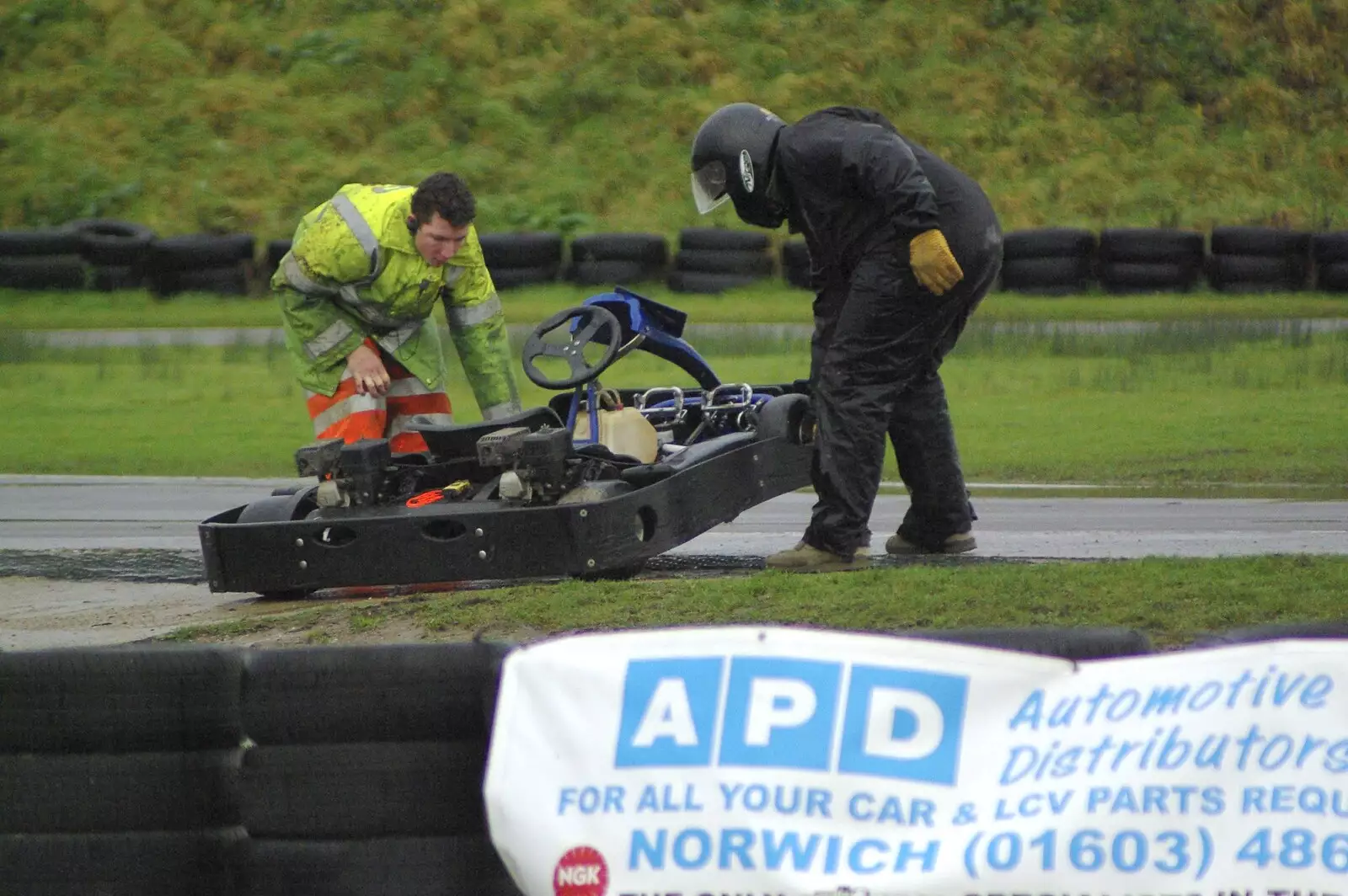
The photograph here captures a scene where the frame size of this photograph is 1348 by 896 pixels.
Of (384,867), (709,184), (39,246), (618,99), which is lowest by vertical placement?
(384,867)

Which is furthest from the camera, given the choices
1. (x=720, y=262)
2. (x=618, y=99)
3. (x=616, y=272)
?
(x=618, y=99)

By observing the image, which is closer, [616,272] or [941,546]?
[941,546]

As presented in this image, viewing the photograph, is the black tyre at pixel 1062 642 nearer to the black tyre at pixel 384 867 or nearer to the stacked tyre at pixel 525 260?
the black tyre at pixel 384 867

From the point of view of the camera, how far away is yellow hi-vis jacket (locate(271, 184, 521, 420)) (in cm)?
766

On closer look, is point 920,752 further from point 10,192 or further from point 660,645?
point 10,192

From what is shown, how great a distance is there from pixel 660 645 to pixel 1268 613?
2974 mm

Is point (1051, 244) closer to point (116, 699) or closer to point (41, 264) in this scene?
point (41, 264)

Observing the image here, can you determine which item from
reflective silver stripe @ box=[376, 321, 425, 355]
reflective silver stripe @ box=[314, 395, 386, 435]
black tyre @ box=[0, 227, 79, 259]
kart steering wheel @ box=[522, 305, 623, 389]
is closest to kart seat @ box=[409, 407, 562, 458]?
kart steering wheel @ box=[522, 305, 623, 389]

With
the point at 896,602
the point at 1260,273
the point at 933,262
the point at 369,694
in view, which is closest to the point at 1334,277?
the point at 1260,273

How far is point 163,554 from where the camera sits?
8.60m

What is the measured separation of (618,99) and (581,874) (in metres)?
27.1

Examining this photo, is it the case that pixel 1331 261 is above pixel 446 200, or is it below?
below

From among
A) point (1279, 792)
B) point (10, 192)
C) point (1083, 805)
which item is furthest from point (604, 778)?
point (10, 192)

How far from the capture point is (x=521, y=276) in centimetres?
2230
